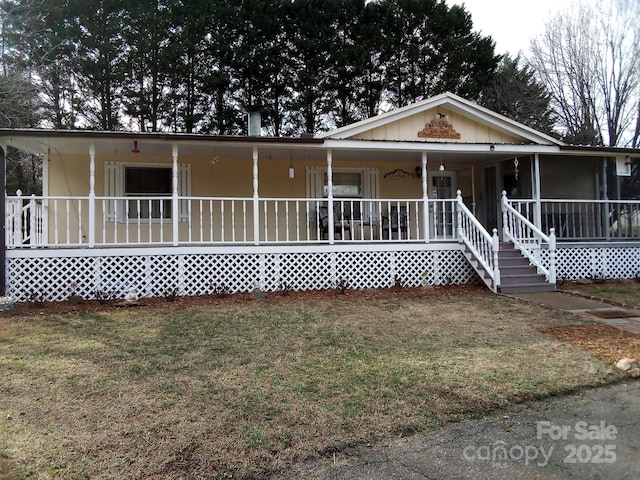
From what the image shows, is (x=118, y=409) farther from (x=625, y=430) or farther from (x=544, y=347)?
(x=544, y=347)

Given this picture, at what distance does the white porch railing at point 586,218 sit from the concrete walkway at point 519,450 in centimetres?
827

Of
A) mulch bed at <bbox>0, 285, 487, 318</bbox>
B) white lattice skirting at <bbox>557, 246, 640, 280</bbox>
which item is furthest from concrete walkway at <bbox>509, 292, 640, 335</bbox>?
white lattice skirting at <bbox>557, 246, 640, 280</bbox>

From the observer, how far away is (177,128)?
1970cm

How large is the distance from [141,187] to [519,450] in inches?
392

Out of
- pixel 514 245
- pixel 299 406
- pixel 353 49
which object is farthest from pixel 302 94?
pixel 299 406

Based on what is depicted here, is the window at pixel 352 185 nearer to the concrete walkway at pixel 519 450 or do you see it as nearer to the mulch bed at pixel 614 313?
the mulch bed at pixel 614 313

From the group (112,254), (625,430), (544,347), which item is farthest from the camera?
(112,254)

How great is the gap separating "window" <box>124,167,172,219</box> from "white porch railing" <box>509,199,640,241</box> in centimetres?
844

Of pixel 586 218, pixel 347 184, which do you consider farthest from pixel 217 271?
pixel 586 218

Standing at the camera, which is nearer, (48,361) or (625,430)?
(625,430)

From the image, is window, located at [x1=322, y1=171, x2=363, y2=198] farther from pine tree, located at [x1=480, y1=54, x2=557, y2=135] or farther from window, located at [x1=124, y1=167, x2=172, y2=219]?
pine tree, located at [x1=480, y1=54, x2=557, y2=135]

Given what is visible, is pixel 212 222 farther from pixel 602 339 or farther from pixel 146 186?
pixel 602 339

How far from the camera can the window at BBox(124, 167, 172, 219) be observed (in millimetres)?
10672

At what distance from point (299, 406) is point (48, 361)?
295 cm
